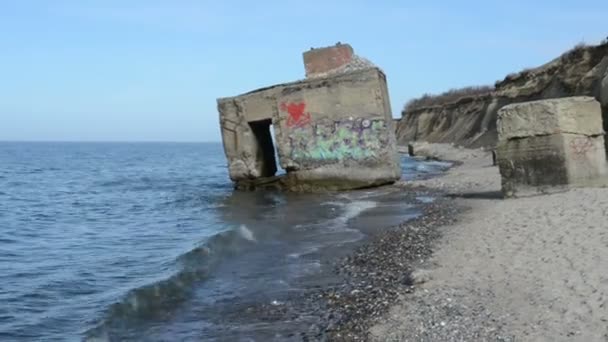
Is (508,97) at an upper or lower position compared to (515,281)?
upper

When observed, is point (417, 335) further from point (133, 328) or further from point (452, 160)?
point (452, 160)

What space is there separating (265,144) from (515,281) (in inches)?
582

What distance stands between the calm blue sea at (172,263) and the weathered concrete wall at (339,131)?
0.93 m

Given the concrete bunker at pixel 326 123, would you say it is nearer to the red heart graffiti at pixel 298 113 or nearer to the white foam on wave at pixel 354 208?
the red heart graffiti at pixel 298 113

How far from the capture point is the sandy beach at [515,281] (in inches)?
216

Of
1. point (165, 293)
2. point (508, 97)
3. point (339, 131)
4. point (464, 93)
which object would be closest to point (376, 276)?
point (165, 293)

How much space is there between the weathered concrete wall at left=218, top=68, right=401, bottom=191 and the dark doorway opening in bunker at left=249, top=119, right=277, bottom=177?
61 centimetres

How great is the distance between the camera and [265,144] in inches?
829

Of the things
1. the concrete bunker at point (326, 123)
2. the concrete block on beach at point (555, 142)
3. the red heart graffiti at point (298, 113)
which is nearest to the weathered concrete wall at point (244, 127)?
the concrete bunker at point (326, 123)

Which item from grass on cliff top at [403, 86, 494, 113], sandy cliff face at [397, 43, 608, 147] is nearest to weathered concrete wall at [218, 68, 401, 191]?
sandy cliff face at [397, 43, 608, 147]

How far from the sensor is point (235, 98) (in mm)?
19203

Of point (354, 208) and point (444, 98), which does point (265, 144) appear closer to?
point (354, 208)

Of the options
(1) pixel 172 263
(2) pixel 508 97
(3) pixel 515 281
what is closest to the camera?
(3) pixel 515 281

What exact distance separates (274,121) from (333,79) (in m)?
2.05
